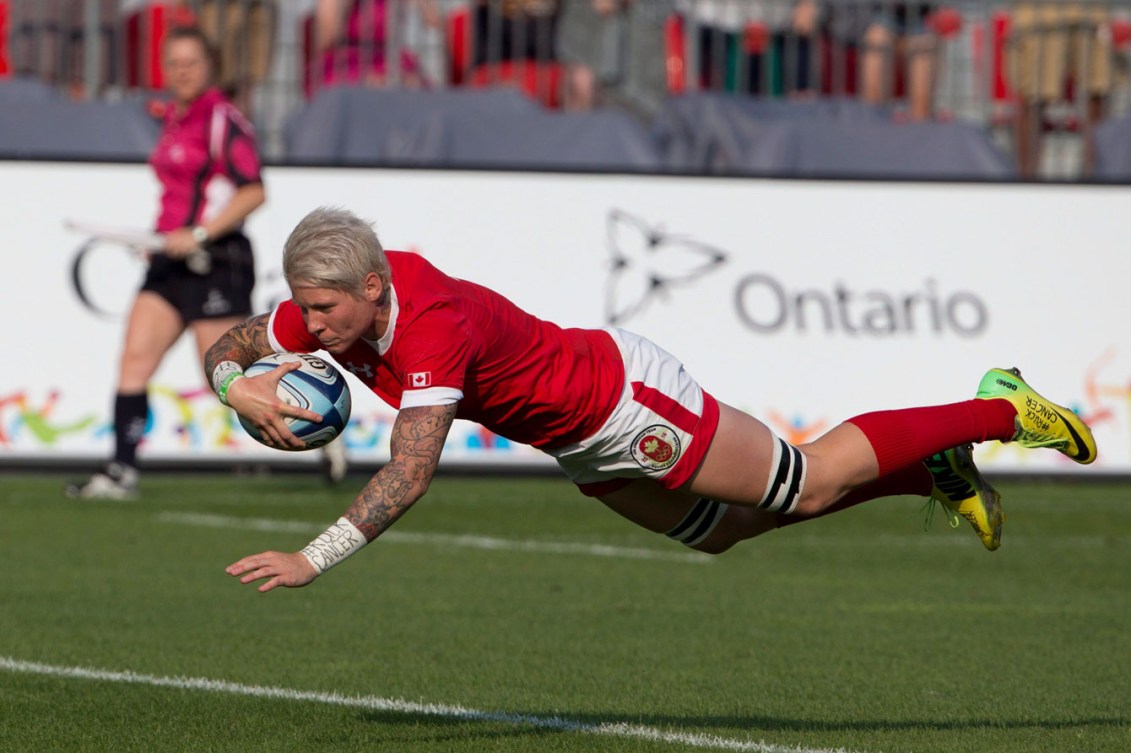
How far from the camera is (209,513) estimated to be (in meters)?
11.2

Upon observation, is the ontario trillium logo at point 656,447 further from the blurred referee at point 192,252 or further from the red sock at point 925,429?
the blurred referee at point 192,252

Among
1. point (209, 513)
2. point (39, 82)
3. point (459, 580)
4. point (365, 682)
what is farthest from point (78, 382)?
point (365, 682)

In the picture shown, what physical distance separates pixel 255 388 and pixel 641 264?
856cm

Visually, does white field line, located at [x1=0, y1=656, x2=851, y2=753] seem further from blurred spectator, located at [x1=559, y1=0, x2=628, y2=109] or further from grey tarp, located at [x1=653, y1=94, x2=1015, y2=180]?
blurred spectator, located at [x1=559, y1=0, x2=628, y2=109]

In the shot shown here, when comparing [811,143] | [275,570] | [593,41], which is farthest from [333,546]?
[593,41]

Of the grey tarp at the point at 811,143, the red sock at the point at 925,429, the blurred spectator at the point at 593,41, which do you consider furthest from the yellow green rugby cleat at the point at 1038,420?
the blurred spectator at the point at 593,41

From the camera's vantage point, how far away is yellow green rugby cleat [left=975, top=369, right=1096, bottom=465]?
6.24 metres

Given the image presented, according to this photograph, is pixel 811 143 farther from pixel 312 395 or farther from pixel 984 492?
pixel 312 395

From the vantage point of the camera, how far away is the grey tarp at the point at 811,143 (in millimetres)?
16250

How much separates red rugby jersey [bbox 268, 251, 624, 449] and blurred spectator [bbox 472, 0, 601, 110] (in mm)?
11377

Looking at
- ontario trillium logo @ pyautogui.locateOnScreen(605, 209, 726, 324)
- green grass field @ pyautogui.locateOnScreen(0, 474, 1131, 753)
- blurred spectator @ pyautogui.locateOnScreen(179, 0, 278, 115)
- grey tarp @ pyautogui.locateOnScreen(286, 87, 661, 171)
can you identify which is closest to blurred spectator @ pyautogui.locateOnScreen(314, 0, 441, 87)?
blurred spectator @ pyautogui.locateOnScreen(179, 0, 278, 115)

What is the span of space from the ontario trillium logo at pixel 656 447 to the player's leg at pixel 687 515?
373 mm

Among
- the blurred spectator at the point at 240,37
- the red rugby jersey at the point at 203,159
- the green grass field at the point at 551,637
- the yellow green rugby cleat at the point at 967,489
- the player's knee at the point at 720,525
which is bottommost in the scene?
the green grass field at the point at 551,637

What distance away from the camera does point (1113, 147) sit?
17312 millimetres
